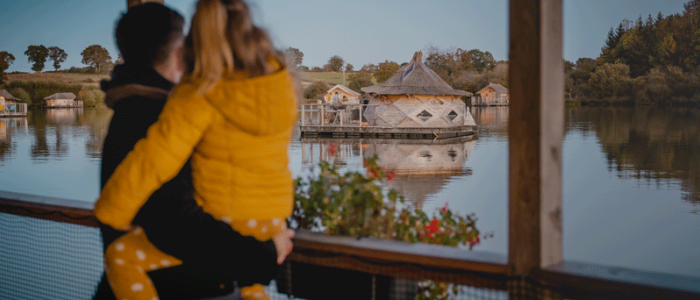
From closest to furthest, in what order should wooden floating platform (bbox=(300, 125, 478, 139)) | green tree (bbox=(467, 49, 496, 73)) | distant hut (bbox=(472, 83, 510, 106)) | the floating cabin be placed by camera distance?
wooden floating platform (bbox=(300, 125, 478, 139)) → green tree (bbox=(467, 49, 496, 73)) → the floating cabin → distant hut (bbox=(472, 83, 510, 106))

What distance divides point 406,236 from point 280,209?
115 centimetres

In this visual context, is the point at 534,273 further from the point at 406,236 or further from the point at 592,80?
the point at 592,80

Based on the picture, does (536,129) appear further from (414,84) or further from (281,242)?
(414,84)

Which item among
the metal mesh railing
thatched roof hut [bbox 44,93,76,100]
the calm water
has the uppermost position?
thatched roof hut [bbox 44,93,76,100]

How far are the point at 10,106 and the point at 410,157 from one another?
48299 mm

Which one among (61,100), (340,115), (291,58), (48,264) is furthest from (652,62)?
(61,100)

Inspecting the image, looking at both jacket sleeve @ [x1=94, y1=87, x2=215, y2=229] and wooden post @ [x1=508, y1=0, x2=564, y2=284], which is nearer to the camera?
jacket sleeve @ [x1=94, y1=87, x2=215, y2=229]

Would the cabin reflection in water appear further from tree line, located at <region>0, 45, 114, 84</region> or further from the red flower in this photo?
the red flower

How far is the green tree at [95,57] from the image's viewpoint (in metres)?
15.2

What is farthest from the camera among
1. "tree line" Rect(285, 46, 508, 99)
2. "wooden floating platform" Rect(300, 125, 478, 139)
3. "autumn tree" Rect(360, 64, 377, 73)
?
"autumn tree" Rect(360, 64, 377, 73)

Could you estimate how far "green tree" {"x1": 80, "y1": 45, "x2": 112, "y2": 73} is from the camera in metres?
15.2

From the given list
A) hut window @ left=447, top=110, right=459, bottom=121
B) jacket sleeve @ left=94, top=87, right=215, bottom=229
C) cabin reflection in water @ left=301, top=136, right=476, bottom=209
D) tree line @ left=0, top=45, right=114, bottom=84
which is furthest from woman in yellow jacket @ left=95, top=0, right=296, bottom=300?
hut window @ left=447, top=110, right=459, bottom=121

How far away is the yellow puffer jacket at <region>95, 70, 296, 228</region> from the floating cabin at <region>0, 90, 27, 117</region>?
54.6m

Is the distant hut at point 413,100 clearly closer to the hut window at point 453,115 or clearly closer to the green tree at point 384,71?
the hut window at point 453,115
